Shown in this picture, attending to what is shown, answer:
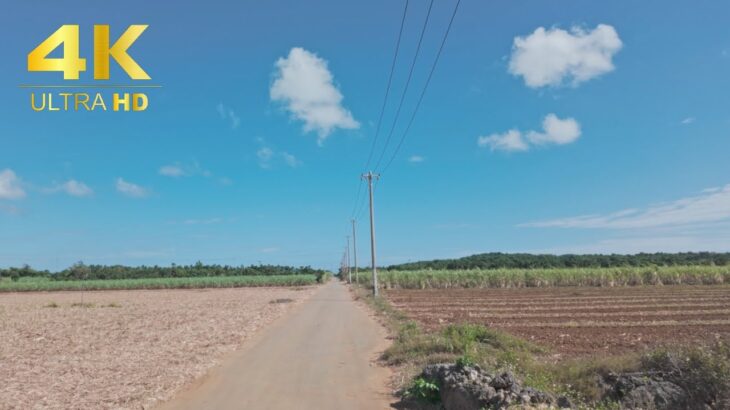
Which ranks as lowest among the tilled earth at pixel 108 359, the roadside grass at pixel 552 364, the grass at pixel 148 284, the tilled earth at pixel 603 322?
the grass at pixel 148 284

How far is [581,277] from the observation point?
5425 cm

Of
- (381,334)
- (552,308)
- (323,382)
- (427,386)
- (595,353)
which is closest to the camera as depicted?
(427,386)

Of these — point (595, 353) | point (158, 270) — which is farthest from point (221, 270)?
point (595, 353)

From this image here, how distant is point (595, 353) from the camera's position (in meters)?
12.4

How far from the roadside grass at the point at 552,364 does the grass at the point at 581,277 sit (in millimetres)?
43080

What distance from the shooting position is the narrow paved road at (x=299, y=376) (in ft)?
27.5

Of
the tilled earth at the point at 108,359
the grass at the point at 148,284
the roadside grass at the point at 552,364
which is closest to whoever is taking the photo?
the roadside grass at the point at 552,364

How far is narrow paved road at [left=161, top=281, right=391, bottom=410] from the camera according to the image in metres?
8.39

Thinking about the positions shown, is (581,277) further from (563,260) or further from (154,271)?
(154,271)

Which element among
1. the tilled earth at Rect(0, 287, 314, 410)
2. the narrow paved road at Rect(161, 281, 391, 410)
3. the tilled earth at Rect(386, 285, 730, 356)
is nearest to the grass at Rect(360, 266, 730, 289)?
the tilled earth at Rect(386, 285, 730, 356)

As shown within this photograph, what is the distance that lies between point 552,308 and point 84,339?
22.3 m

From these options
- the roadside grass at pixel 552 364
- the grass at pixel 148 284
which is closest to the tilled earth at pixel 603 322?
the roadside grass at pixel 552 364

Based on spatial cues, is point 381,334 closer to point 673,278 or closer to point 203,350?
point 203,350

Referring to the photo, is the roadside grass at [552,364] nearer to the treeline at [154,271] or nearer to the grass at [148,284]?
the grass at [148,284]
